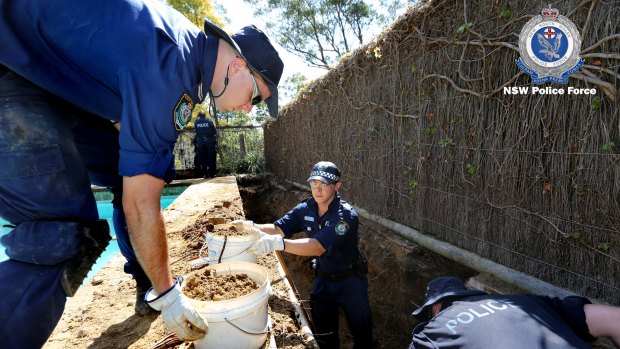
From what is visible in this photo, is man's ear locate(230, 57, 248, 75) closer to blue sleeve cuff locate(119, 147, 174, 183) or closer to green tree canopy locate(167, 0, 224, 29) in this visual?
blue sleeve cuff locate(119, 147, 174, 183)

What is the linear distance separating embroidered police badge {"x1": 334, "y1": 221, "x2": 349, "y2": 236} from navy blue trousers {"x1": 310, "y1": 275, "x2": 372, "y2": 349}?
434 millimetres

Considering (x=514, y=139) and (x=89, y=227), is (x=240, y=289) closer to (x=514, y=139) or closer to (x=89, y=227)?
(x=89, y=227)

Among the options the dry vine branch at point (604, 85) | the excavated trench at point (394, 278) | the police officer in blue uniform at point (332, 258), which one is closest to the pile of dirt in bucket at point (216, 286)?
the police officer in blue uniform at point (332, 258)

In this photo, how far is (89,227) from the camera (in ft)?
4.60

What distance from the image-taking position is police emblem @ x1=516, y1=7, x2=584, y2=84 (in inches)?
82.6

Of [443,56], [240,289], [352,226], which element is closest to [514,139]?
[443,56]

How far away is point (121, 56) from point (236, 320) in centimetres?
124

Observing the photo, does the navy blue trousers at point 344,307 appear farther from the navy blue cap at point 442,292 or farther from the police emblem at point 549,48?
the police emblem at point 549,48

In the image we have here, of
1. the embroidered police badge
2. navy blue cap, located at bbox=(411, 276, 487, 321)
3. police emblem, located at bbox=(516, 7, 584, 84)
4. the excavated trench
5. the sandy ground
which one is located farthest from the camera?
the excavated trench

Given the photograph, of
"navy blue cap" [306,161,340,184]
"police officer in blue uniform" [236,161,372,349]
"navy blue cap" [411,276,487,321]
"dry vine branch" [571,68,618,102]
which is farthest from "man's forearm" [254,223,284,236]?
"dry vine branch" [571,68,618,102]

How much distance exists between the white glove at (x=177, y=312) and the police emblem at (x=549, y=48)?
2552 millimetres

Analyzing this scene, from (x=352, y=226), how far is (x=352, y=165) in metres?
Answer: 2.33

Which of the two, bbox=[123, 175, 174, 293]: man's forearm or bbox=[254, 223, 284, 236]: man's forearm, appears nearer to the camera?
bbox=[123, 175, 174, 293]: man's forearm

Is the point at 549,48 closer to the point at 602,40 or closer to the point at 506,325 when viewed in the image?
the point at 602,40
